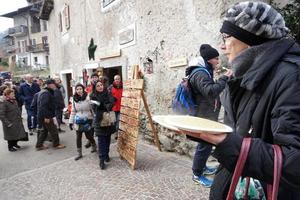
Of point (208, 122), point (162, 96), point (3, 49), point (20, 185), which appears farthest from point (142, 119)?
point (3, 49)

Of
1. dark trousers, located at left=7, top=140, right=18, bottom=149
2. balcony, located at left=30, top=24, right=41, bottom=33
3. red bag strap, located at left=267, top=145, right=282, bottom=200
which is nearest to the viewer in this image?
red bag strap, located at left=267, top=145, right=282, bottom=200

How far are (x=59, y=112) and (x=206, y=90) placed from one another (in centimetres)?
742

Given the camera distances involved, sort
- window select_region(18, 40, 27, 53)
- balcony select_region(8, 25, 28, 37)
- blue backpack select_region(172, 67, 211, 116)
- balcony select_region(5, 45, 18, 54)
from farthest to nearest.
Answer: balcony select_region(5, 45, 18, 54), window select_region(18, 40, 27, 53), balcony select_region(8, 25, 28, 37), blue backpack select_region(172, 67, 211, 116)

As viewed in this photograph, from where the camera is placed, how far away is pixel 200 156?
4223mm

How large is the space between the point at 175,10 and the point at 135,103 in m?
1.87

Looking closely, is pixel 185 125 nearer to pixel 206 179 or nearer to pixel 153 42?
pixel 206 179

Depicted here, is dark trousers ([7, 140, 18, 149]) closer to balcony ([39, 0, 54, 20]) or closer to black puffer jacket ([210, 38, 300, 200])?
black puffer jacket ([210, 38, 300, 200])

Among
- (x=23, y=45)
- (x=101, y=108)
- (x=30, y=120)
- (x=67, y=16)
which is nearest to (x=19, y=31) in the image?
(x=23, y=45)

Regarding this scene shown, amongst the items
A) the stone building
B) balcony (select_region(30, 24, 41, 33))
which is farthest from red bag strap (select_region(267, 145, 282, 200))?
balcony (select_region(30, 24, 41, 33))

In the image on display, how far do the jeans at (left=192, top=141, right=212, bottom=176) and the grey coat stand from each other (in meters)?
5.17

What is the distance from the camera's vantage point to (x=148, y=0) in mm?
6785

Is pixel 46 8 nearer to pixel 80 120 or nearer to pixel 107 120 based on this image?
pixel 80 120

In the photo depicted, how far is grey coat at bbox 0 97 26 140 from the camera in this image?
25.5ft

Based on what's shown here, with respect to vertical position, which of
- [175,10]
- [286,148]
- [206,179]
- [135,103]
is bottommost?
[206,179]
